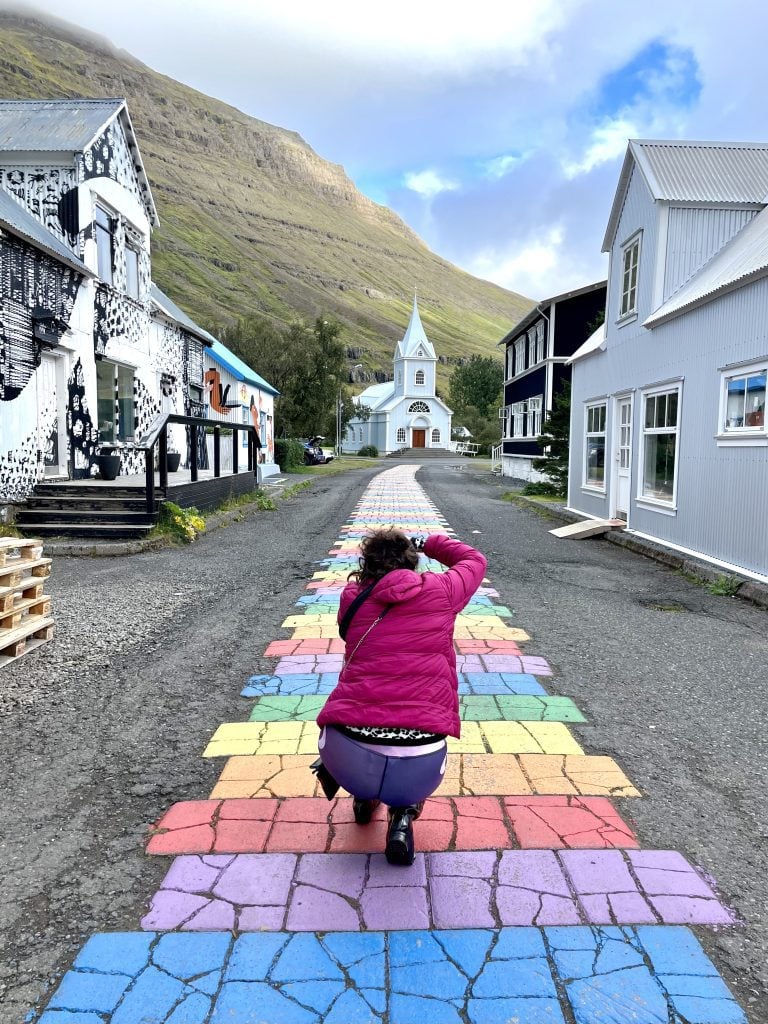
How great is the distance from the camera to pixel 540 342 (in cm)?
2861

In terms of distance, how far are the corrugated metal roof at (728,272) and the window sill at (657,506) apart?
9.41 ft

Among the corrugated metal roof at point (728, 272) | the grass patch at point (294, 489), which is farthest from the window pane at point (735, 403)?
the grass patch at point (294, 489)

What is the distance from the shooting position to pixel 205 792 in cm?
359

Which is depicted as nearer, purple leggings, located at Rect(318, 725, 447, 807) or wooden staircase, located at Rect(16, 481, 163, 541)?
purple leggings, located at Rect(318, 725, 447, 807)

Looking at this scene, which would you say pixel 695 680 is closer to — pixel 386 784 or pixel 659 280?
pixel 386 784

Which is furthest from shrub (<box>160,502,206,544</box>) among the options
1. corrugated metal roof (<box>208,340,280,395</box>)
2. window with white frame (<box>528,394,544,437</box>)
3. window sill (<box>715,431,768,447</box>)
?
window with white frame (<box>528,394,544,437</box>)

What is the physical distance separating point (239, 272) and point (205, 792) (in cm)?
19700

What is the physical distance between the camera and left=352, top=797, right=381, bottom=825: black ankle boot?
3.23 metres

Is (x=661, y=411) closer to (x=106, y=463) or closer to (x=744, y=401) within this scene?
(x=744, y=401)

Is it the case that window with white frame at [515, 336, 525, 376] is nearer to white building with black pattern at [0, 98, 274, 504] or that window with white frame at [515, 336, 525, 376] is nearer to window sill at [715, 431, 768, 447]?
white building with black pattern at [0, 98, 274, 504]

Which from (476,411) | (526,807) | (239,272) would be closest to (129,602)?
(526,807)

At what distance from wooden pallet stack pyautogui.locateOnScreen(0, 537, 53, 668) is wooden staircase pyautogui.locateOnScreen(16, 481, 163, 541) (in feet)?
15.9

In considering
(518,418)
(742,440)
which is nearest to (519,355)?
(518,418)

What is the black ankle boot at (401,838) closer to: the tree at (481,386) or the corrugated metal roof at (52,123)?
the corrugated metal roof at (52,123)
